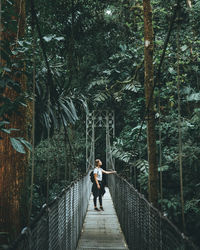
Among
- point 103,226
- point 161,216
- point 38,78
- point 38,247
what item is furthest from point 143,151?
point 38,247

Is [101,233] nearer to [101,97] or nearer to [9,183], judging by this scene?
[9,183]

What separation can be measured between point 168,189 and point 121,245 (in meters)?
1.52

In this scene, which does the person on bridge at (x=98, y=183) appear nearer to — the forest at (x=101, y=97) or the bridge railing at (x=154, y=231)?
the forest at (x=101, y=97)

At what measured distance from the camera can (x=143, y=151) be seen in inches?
178

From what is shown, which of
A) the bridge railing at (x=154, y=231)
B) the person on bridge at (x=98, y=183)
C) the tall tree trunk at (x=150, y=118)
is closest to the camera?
the bridge railing at (x=154, y=231)

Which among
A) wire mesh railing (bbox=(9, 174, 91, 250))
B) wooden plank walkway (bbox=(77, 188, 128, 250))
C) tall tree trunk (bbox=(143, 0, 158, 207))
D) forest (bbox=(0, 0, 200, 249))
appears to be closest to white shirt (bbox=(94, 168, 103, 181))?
forest (bbox=(0, 0, 200, 249))

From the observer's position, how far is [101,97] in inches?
199

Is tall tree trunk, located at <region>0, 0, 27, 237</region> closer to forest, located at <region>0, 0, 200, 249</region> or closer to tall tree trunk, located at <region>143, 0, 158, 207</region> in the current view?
forest, located at <region>0, 0, 200, 249</region>

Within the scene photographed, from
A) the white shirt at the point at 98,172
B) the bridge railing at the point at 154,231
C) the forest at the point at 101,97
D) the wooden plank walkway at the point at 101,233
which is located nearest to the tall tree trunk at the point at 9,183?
the forest at the point at 101,97

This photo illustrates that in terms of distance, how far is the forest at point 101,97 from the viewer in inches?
64.7

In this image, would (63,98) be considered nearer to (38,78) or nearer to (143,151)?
(38,78)

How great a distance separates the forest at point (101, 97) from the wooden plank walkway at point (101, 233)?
0.55 meters

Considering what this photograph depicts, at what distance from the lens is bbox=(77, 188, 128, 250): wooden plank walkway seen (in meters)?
2.75

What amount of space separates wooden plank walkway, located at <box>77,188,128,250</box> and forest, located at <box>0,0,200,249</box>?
0.55 metres
